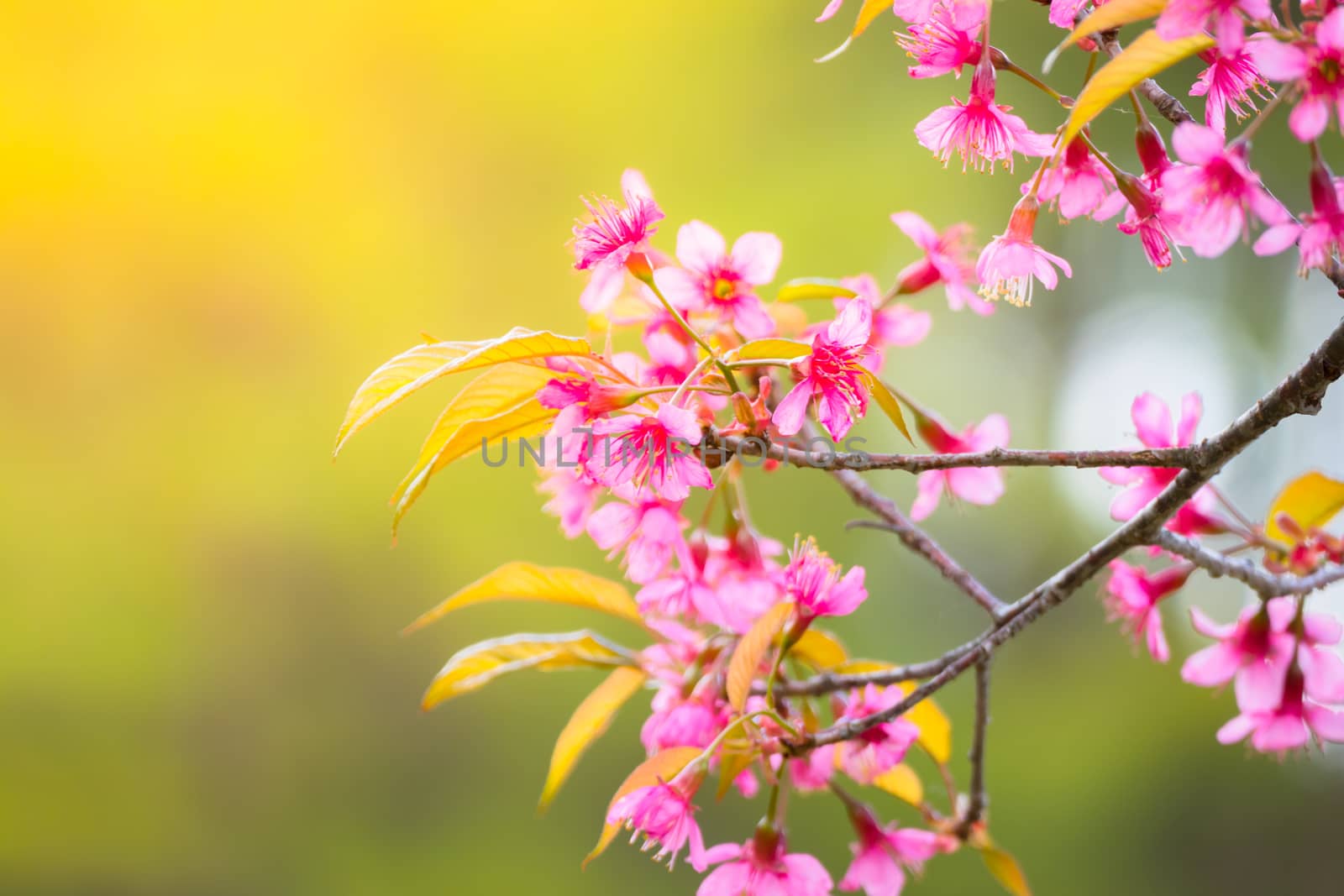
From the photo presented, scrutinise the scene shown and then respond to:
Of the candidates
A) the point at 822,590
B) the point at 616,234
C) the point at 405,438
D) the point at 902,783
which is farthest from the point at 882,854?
the point at 405,438

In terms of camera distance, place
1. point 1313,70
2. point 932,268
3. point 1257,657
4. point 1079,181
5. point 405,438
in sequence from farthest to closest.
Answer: point 405,438 < point 932,268 < point 1257,657 < point 1079,181 < point 1313,70

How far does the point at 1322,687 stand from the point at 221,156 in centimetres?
323

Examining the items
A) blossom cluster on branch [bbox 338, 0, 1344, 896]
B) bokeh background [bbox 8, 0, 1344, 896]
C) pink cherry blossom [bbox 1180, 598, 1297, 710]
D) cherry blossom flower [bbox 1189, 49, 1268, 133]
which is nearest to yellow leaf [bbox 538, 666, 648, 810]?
blossom cluster on branch [bbox 338, 0, 1344, 896]

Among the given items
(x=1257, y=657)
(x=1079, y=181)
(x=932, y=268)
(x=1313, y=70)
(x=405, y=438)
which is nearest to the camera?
(x=1313, y=70)

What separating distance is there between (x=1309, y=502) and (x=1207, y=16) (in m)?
0.33

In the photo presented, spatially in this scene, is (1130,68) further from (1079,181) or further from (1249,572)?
(1249,572)

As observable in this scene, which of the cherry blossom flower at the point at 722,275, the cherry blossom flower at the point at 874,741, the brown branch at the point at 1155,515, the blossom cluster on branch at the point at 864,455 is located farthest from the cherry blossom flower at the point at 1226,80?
the cherry blossom flower at the point at 874,741

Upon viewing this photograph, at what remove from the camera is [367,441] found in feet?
9.78

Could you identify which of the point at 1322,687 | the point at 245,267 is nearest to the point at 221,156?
the point at 245,267

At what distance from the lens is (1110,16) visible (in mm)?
320

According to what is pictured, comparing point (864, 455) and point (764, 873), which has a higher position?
point (864, 455)

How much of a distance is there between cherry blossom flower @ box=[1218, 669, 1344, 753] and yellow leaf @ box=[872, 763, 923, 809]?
0.58 feet

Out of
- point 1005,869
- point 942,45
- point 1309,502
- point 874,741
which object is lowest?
point 1005,869

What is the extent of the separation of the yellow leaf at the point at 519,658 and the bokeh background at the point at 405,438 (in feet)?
7.32
